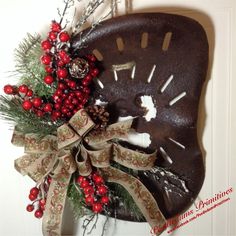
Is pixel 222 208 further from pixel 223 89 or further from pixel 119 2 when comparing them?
pixel 119 2

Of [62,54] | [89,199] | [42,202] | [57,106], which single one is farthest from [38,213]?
[62,54]

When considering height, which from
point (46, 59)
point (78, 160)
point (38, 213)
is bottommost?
point (38, 213)

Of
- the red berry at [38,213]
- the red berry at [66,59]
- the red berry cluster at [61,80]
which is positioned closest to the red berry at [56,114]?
the red berry cluster at [61,80]

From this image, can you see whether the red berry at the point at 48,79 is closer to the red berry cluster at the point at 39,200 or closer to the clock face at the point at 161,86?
the clock face at the point at 161,86

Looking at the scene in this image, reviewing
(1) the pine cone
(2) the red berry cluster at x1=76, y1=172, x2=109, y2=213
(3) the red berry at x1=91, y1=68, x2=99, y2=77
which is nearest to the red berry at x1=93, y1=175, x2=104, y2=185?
(2) the red berry cluster at x1=76, y1=172, x2=109, y2=213

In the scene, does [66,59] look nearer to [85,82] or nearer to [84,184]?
[85,82]
